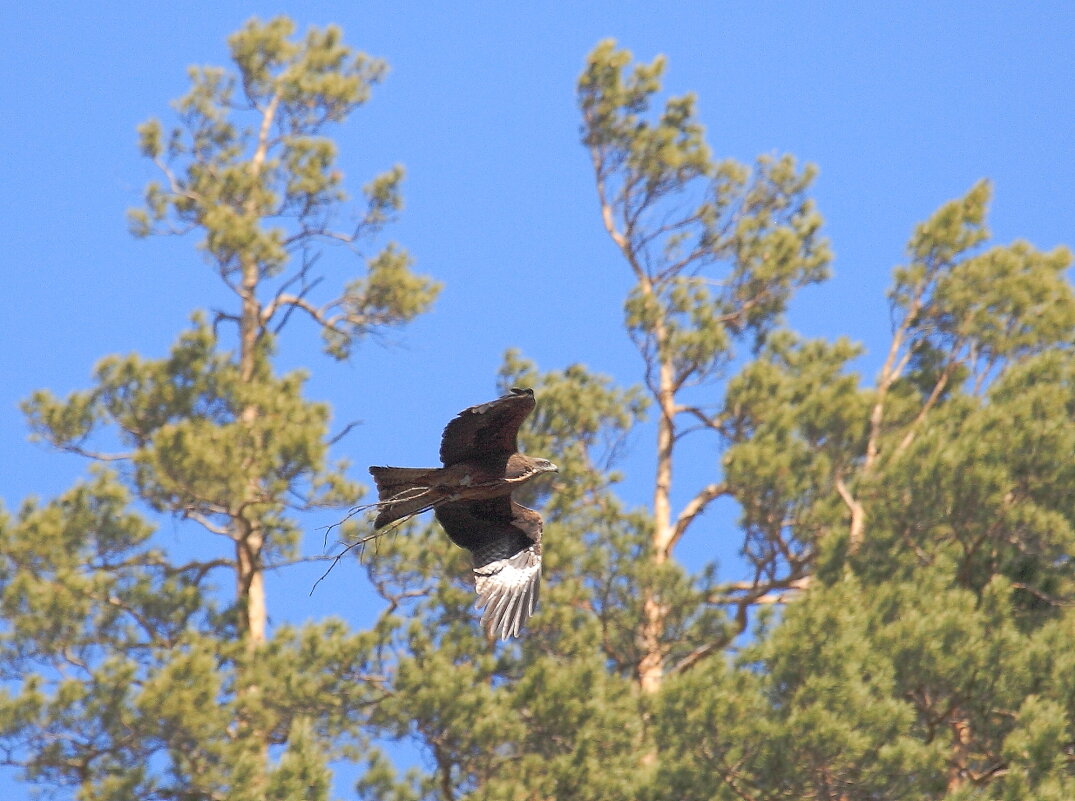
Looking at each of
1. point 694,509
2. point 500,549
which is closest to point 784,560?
point 694,509

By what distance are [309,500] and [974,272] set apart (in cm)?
665

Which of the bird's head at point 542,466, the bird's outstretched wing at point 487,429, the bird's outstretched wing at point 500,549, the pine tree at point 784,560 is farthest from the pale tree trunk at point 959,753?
the bird's outstretched wing at point 487,429

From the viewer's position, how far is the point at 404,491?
28.2 ft

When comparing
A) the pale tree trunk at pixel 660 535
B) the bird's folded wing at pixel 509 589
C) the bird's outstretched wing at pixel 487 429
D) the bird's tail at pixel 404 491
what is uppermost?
the pale tree trunk at pixel 660 535

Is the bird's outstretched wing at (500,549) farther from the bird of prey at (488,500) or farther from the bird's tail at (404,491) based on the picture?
the bird's tail at (404,491)

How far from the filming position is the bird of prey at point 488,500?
8469mm

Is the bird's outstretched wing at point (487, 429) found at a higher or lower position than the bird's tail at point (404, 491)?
higher

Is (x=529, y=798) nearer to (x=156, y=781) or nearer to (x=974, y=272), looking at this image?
(x=156, y=781)

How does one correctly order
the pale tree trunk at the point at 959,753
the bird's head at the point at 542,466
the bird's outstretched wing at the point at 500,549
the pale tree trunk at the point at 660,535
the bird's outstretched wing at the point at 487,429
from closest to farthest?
1. the bird's outstretched wing at the point at 487,429
2. the bird's outstretched wing at the point at 500,549
3. the bird's head at the point at 542,466
4. the pale tree trunk at the point at 959,753
5. the pale tree trunk at the point at 660,535

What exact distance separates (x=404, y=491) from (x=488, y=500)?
53cm

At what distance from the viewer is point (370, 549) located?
51.6ft

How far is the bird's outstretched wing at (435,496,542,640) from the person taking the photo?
28.0 feet

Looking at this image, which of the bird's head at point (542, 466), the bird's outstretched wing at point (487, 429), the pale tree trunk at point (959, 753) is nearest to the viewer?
the bird's outstretched wing at point (487, 429)

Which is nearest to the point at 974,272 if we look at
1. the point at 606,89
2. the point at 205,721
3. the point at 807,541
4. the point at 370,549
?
the point at 807,541
